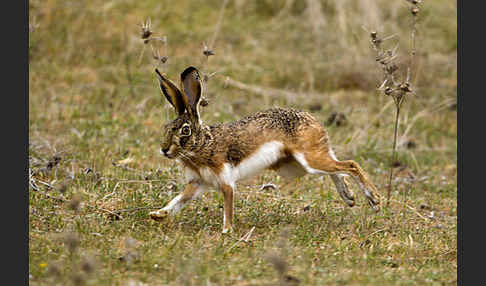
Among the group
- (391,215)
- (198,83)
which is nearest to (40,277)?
(198,83)

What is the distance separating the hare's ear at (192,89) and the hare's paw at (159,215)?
2.57ft

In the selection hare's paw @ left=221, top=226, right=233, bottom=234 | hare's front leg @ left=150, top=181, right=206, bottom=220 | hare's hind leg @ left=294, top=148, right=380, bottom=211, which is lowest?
hare's paw @ left=221, top=226, right=233, bottom=234

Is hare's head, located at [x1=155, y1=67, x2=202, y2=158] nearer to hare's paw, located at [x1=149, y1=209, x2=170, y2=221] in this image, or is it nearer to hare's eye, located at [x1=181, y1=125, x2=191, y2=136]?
hare's eye, located at [x1=181, y1=125, x2=191, y2=136]

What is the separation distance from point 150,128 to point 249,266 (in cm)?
427

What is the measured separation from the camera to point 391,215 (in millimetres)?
6711

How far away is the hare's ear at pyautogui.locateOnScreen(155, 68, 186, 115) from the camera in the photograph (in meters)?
5.61

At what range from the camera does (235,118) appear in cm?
956

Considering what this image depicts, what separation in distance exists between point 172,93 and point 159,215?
38.8 inches

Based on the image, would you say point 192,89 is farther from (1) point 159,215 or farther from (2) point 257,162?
(1) point 159,215

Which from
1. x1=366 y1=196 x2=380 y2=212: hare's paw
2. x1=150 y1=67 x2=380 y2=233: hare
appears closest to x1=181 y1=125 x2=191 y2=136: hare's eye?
x1=150 y1=67 x2=380 y2=233: hare

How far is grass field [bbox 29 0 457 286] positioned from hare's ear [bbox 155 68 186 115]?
945 millimetres

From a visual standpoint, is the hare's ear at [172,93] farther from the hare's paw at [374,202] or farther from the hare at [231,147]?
the hare's paw at [374,202]

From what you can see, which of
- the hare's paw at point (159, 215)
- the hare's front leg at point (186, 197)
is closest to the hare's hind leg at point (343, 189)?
the hare's front leg at point (186, 197)

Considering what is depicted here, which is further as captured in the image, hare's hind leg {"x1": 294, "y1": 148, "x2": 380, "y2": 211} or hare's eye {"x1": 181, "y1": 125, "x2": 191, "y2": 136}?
hare's hind leg {"x1": 294, "y1": 148, "x2": 380, "y2": 211}
